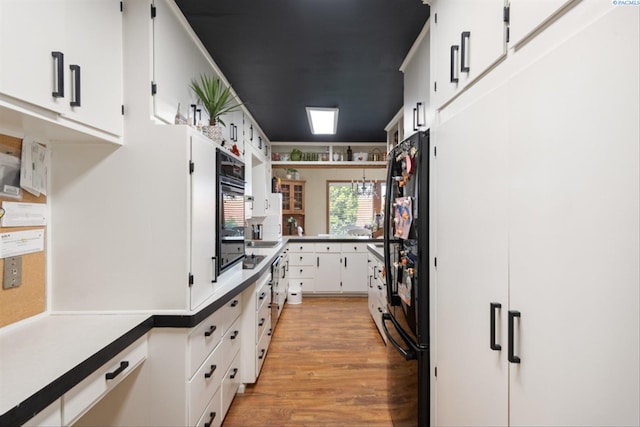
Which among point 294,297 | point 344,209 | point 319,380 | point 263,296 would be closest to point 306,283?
point 294,297

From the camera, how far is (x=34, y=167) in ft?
4.37

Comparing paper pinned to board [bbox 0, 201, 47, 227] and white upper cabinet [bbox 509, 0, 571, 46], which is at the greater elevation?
white upper cabinet [bbox 509, 0, 571, 46]

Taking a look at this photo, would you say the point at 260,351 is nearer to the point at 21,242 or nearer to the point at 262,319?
the point at 262,319

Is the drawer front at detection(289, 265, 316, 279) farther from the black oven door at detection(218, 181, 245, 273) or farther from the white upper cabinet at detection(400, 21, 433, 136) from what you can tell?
the white upper cabinet at detection(400, 21, 433, 136)

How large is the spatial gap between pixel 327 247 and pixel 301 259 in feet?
1.55

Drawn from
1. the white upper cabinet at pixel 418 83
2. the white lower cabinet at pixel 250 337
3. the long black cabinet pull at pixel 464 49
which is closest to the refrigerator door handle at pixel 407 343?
the white lower cabinet at pixel 250 337

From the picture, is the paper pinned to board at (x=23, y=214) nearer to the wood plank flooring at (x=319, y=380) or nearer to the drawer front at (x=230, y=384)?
the drawer front at (x=230, y=384)

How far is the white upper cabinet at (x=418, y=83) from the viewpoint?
1.90 metres

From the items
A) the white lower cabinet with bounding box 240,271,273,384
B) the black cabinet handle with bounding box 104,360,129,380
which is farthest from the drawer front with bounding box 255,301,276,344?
the black cabinet handle with bounding box 104,360,129,380

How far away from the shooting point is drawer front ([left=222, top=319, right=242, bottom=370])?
6.30 ft

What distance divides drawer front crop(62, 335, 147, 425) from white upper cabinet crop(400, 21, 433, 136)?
1891 mm

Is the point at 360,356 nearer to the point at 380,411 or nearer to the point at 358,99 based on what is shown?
the point at 380,411

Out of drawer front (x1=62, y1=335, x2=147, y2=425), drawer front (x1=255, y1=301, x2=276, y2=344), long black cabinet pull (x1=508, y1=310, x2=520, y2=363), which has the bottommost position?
drawer front (x1=255, y1=301, x2=276, y2=344)

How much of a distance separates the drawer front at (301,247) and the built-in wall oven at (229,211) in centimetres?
255
